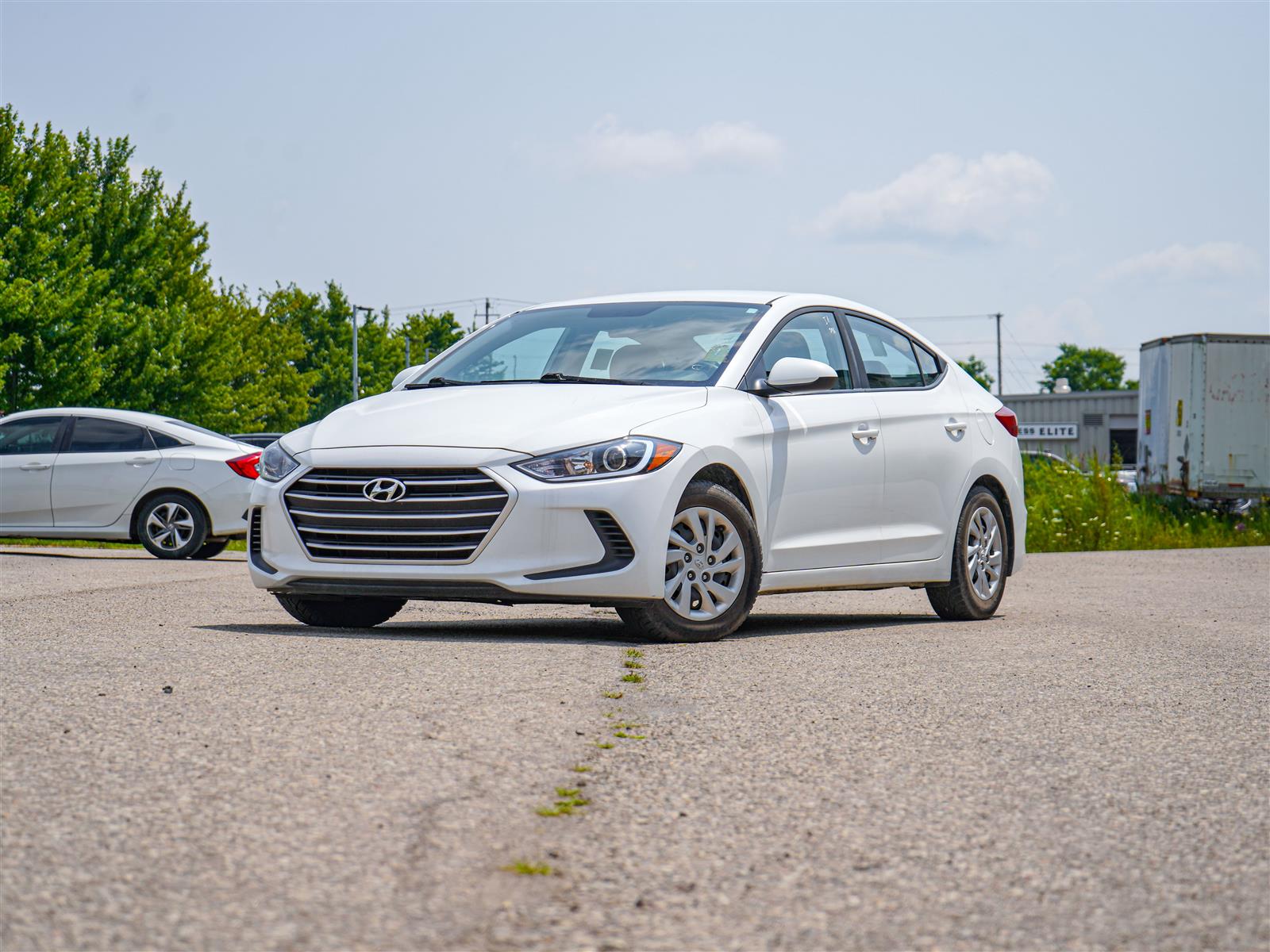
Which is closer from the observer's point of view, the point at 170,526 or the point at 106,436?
the point at 170,526

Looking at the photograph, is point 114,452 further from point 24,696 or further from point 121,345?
point 121,345

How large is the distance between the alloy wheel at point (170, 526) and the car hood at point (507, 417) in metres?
8.62

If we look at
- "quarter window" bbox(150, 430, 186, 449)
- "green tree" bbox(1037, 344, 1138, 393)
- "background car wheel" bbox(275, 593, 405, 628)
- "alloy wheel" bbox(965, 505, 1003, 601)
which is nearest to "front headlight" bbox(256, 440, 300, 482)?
"background car wheel" bbox(275, 593, 405, 628)

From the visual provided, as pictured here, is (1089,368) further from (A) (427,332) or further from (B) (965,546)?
(B) (965,546)

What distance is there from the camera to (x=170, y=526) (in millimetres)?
15750

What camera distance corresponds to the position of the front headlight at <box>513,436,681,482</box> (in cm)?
677

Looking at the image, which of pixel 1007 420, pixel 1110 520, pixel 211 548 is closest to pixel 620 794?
pixel 1007 420

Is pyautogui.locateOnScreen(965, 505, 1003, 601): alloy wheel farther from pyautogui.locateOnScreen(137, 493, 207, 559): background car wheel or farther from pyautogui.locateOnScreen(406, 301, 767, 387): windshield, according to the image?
pyautogui.locateOnScreen(137, 493, 207, 559): background car wheel

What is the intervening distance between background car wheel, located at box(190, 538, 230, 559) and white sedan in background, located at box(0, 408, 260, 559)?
36mm

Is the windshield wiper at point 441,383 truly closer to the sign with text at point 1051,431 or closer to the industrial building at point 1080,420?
the industrial building at point 1080,420

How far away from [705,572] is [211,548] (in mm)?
10073

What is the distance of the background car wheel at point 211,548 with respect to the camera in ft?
52.2

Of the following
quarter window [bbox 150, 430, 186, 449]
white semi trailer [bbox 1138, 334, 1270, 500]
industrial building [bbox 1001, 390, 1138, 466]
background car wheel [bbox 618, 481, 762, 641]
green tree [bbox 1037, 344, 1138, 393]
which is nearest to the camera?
background car wheel [bbox 618, 481, 762, 641]

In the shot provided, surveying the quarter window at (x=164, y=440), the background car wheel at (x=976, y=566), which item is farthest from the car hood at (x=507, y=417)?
the quarter window at (x=164, y=440)
